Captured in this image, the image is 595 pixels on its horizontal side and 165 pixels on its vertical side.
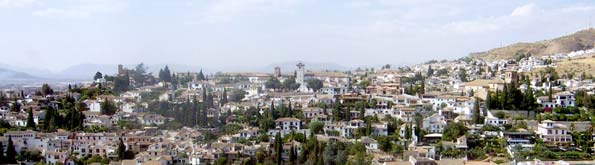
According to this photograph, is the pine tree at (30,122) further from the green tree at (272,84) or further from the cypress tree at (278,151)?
the green tree at (272,84)

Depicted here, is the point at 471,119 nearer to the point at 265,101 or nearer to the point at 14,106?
the point at 265,101

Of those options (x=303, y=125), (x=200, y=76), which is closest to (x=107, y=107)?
(x=303, y=125)

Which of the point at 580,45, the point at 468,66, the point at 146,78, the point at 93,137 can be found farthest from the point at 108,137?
the point at 580,45

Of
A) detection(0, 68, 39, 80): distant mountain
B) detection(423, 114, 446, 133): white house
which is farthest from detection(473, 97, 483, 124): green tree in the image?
detection(0, 68, 39, 80): distant mountain

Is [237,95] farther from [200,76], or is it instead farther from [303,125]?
[303,125]

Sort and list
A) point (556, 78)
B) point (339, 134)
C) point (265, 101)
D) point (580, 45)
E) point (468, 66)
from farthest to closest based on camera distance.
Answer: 1. point (580, 45)
2. point (468, 66)
3. point (556, 78)
4. point (265, 101)
5. point (339, 134)

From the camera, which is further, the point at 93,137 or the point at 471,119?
the point at 471,119
